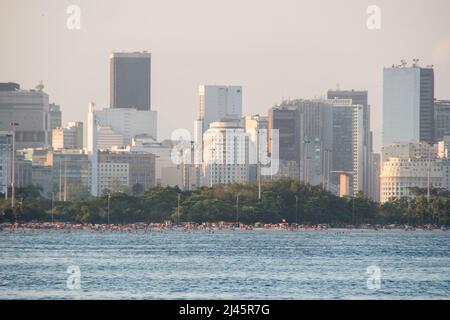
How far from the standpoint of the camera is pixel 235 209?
168 metres

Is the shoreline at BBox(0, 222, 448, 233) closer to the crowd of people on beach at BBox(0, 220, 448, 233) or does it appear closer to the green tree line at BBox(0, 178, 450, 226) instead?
the crowd of people on beach at BBox(0, 220, 448, 233)

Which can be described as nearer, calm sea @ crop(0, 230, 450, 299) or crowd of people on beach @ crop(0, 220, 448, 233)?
calm sea @ crop(0, 230, 450, 299)

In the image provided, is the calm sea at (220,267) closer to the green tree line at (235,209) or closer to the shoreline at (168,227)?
the shoreline at (168,227)

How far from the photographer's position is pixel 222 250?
371 ft

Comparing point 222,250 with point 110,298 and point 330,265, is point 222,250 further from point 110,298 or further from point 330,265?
point 110,298

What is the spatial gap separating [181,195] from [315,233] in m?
20.4

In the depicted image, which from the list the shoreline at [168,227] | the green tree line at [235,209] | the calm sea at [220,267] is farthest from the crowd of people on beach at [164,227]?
the calm sea at [220,267]

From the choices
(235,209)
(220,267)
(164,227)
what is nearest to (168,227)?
(164,227)

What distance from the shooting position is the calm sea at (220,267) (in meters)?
71.3

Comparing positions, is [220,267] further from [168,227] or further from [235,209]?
[235,209]

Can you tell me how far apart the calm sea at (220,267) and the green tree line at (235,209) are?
2047 cm

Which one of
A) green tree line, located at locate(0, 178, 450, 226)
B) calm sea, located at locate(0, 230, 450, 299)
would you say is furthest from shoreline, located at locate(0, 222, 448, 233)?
calm sea, located at locate(0, 230, 450, 299)

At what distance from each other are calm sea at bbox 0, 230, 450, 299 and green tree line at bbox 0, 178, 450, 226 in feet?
67.2

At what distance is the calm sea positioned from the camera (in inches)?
2808
